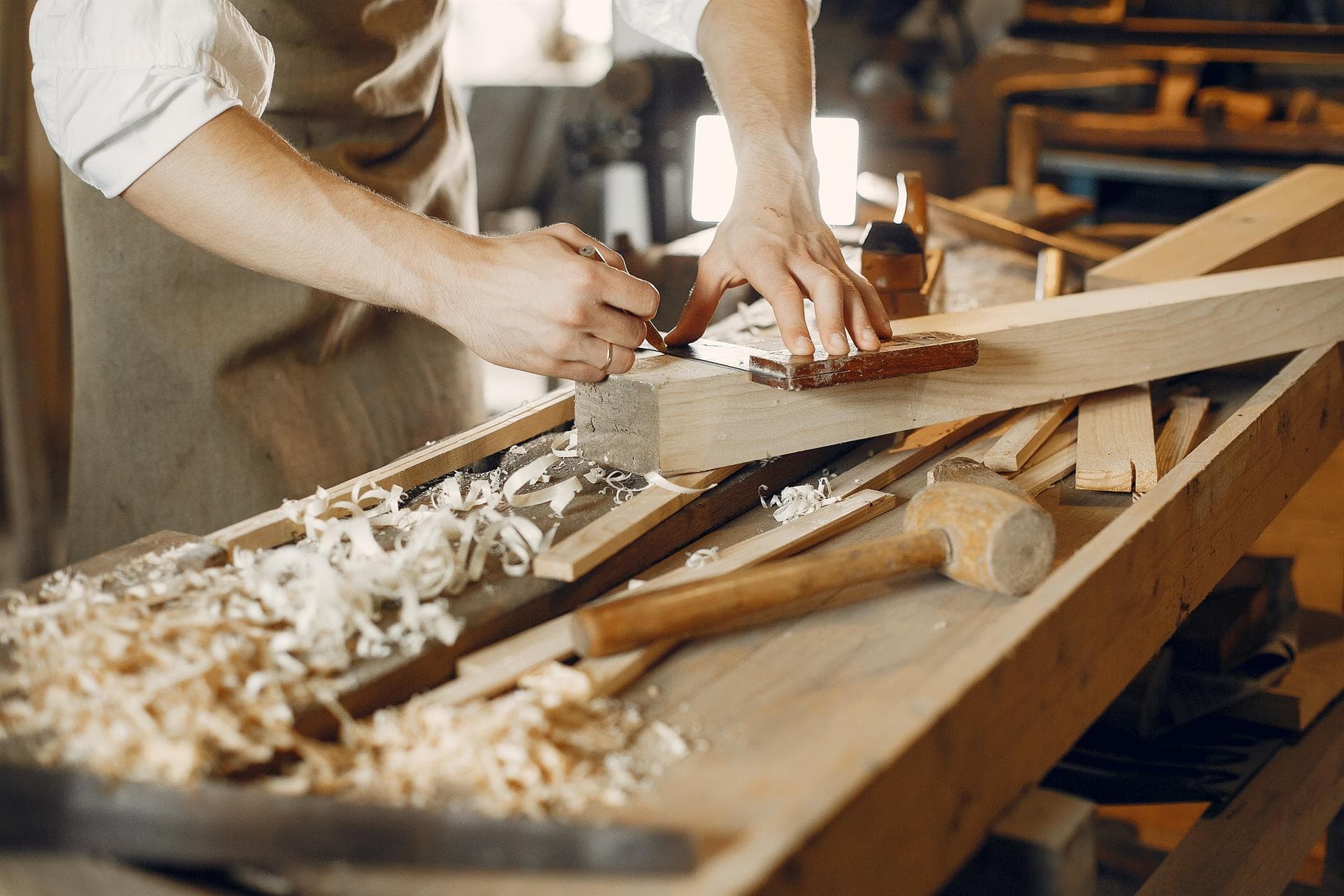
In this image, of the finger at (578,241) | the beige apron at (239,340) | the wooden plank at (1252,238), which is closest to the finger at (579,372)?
the finger at (578,241)

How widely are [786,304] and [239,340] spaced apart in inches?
37.0

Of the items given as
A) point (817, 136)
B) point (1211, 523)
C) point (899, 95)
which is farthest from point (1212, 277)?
point (899, 95)

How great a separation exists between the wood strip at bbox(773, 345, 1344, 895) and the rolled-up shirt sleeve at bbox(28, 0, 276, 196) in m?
0.89

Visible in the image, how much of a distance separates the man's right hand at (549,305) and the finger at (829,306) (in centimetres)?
19

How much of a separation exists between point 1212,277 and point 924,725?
114cm

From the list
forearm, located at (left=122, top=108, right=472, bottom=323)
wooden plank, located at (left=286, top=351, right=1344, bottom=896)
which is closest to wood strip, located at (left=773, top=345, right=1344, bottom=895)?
wooden plank, located at (left=286, top=351, right=1344, bottom=896)

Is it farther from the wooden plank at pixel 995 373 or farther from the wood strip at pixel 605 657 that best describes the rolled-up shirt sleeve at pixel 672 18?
the wood strip at pixel 605 657

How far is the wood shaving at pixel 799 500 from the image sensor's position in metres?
1.22

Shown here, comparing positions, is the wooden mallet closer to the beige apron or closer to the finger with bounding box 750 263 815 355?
the finger with bounding box 750 263 815 355

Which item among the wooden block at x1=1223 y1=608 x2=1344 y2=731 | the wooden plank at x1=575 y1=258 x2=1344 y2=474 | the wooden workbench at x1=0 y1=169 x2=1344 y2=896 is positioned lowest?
the wooden block at x1=1223 y1=608 x2=1344 y2=731

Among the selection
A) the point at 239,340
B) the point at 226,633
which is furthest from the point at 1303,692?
the point at 239,340

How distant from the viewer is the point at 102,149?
46.8 inches

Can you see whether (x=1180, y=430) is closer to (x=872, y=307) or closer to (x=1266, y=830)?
(x=872, y=307)

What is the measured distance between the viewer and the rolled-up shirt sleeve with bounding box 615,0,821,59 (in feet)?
6.17
